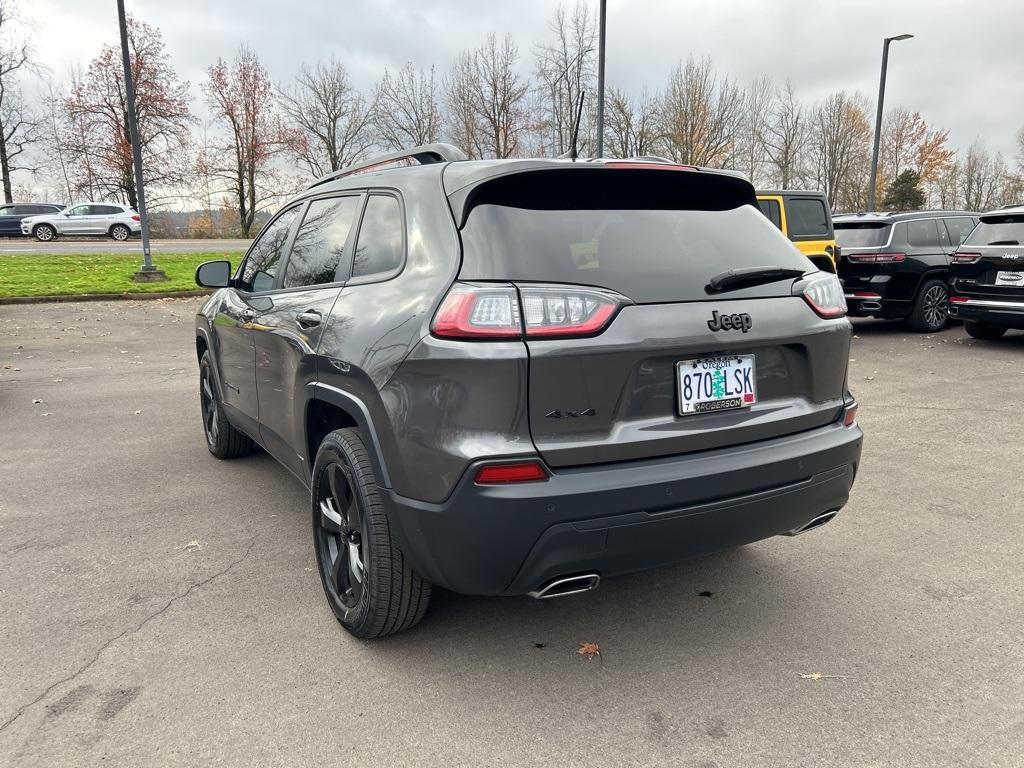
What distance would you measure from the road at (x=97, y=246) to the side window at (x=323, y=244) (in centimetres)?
2418

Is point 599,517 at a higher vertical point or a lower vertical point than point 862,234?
lower

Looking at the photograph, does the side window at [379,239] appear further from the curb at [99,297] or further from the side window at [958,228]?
the curb at [99,297]

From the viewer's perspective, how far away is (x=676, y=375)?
245 centimetres

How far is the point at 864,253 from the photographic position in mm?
11125

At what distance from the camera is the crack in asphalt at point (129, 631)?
249 centimetres

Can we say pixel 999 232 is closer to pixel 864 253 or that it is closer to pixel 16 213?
pixel 864 253

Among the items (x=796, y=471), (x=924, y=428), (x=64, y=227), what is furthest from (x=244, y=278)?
(x=64, y=227)

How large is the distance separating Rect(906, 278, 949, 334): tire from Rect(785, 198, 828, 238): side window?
1659mm

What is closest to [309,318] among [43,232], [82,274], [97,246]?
[82,274]

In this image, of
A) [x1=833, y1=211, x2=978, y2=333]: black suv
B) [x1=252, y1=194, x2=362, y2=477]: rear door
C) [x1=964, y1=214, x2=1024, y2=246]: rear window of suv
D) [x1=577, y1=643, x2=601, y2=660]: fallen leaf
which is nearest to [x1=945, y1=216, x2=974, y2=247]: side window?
[x1=833, y1=211, x2=978, y2=333]: black suv

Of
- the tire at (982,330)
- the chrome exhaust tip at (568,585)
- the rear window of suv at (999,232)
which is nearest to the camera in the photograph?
the chrome exhaust tip at (568,585)

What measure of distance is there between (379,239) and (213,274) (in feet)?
7.04

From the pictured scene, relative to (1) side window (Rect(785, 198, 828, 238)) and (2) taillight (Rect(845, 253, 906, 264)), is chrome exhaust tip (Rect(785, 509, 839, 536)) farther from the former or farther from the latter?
(1) side window (Rect(785, 198, 828, 238))

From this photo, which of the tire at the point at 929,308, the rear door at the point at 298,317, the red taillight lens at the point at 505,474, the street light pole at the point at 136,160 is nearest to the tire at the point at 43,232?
the street light pole at the point at 136,160
